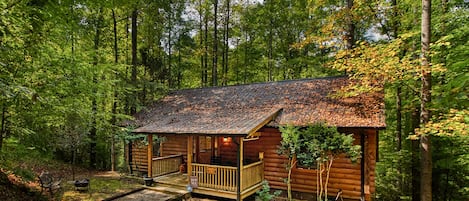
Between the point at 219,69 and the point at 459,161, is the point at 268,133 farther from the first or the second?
the point at 219,69

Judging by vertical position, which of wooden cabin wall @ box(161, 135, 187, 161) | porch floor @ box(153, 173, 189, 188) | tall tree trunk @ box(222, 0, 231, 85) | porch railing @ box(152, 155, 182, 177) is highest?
tall tree trunk @ box(222, 0, 231, 85)

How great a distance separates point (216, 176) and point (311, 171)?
323cm

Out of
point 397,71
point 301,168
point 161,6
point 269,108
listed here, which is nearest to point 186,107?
point 269,108

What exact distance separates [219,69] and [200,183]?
14759 millimetres

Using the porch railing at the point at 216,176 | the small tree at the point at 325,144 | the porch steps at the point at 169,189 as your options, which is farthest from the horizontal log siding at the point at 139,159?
the small tree at the point at 325,144

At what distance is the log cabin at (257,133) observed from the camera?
8.27 metres

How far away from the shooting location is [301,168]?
916cm

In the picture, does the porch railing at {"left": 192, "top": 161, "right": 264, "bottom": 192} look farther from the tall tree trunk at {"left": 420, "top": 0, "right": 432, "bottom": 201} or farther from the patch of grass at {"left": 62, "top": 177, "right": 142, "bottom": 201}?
the tall tree trunk at {"left": 420, "top": 0, "right": 432, "bottom": 201}

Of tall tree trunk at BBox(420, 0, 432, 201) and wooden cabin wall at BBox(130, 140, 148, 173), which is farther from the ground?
tall tree trunk at BBox(420, 0, 432, 201)

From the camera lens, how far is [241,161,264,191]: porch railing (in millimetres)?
8594

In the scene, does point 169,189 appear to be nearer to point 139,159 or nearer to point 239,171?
point 239,171

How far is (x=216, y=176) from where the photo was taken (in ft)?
29.4

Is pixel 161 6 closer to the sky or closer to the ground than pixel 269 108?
closer to the sky

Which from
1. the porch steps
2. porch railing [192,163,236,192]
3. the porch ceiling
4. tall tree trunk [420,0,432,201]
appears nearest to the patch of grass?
the porch steps
